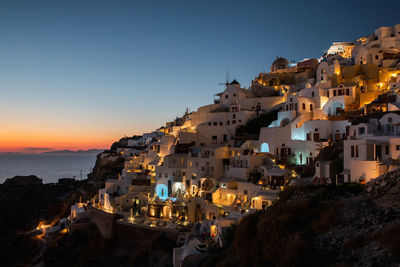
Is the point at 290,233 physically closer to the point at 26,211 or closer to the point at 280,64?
the point at 26,211

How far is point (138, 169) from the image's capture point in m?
44.1

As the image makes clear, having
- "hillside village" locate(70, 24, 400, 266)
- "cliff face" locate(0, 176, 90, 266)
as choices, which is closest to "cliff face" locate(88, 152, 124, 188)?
"cliff face" locate(0, 176, 90, 266)

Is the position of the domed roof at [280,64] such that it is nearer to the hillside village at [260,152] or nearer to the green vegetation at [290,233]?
the hillside village at [260,152]

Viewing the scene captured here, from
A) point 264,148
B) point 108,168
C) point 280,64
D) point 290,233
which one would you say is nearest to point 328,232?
point 290,233

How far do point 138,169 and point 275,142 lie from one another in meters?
22.2

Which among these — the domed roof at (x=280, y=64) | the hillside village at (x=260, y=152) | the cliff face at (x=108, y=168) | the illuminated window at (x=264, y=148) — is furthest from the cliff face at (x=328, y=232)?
the domed roof at (x=280, y=64)

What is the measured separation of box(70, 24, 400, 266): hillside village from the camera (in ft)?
73.8

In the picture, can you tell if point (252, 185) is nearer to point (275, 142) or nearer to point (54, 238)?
point (275, 142)

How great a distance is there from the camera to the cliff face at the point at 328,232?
368 inches

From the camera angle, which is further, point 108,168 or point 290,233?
point 108,168

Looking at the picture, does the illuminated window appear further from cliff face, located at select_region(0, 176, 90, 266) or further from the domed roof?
cliff face, located at select_region(0, 176, 90, 266)

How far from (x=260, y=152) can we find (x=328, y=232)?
77.5 feet

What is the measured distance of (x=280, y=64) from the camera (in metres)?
62.9

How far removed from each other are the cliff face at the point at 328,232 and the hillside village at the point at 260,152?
187 inches
